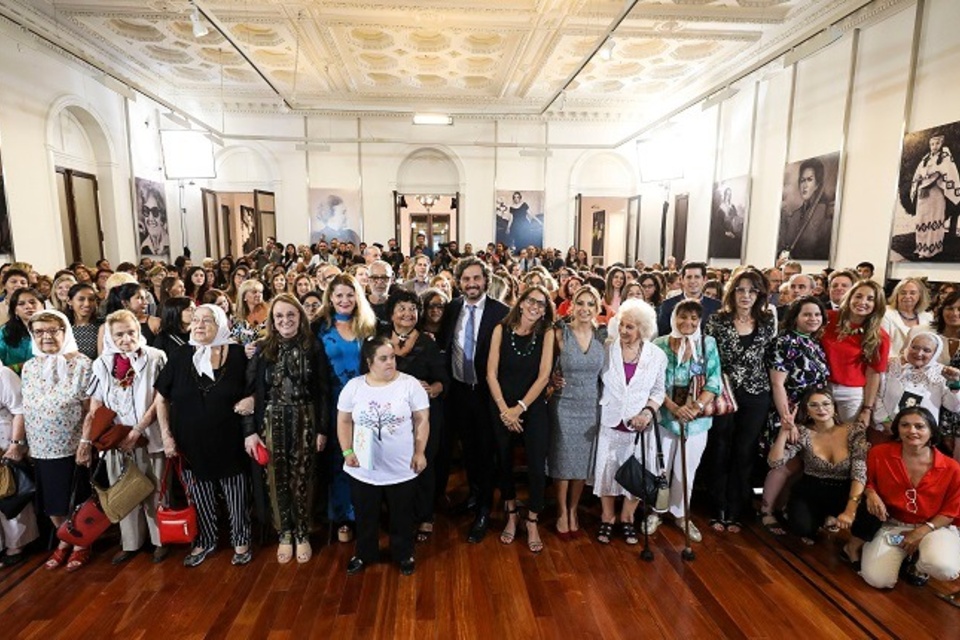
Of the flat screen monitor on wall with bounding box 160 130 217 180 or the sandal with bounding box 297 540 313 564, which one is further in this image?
the flat screen monitor on wall with bounding box 160 130 217 180

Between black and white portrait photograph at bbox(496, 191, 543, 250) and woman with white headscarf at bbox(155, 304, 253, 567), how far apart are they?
12366 mm

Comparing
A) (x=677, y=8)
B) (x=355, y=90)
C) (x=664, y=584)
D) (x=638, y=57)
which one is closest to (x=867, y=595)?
(x=664, y=584)

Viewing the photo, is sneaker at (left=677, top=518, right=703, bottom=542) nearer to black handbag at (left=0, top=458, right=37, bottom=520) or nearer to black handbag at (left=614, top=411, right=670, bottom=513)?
black handbag at (left=614, top=411, right=670, bottom=513)

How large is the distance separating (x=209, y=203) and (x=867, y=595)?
15568 mm

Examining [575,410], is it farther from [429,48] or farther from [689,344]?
[429,48]

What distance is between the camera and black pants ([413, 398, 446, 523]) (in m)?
3.24

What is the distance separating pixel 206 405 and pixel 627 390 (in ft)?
8.69

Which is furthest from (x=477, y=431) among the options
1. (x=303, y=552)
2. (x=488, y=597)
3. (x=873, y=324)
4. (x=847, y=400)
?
(x=873, y=324)

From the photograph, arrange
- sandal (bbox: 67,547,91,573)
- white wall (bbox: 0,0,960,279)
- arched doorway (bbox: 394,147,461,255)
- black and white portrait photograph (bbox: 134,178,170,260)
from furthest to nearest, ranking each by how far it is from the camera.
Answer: arched doorway (bbox: 394,147,461,255), black and white portrait photograph (bbox: 134,178,170,260), white wall (bbox: 0,0,960,279), sandal (bbox: 67,547,91,573)

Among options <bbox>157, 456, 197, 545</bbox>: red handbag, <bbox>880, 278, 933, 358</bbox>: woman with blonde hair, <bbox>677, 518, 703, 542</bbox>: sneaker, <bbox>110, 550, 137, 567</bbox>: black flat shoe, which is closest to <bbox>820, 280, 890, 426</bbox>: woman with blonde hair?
<bbox>880, 278, 933, 358</bbox>: woman with blonde hair

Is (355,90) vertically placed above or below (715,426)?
above

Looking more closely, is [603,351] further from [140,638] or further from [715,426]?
[140,638]

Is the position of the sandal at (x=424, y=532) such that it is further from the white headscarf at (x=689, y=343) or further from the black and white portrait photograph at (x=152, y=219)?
the black and white portrait photograph at (x=152, y=219)

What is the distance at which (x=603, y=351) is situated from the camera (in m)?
3.29
